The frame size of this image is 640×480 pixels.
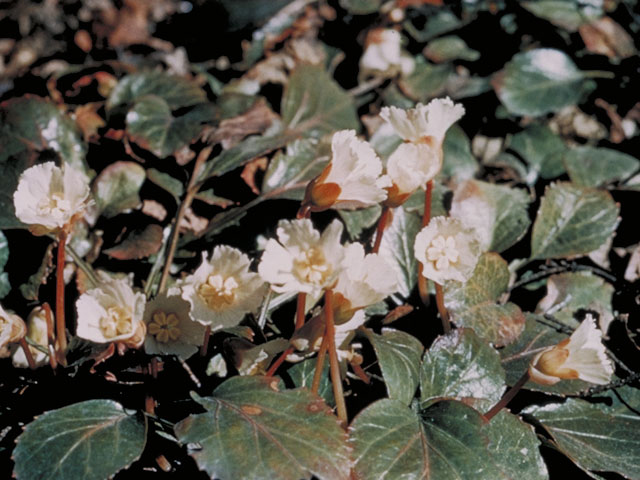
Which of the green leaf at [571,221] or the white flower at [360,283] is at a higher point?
the white flower at [360,283]

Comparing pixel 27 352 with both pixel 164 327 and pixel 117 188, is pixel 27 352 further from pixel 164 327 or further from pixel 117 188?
pixel 117 188

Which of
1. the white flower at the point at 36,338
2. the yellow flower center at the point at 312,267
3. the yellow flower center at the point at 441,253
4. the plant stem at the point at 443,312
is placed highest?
the yellow flower center at the point at 312,267

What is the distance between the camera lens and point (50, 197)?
1.00 meters

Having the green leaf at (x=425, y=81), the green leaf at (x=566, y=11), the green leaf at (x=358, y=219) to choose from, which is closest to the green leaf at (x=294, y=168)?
the green leaf at (x=358, y=219)

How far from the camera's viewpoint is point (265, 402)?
909mm

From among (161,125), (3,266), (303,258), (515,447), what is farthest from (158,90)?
(515,447)

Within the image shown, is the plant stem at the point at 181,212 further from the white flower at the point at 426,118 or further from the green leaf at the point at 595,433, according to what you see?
the green leaf at the point at 595,433

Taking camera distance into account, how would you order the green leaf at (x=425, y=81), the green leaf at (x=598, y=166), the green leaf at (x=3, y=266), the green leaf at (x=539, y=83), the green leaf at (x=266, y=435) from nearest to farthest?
the green leaf at (x=266, y=435), the green leaf at (x=3, y=266), the green leaf at (x=598, y=166), the green leaf at (x=539, y=83), the green leaf at (x=425, y=81)

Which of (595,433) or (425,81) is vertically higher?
(425,81)

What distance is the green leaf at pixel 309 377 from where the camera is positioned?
106 centimetres

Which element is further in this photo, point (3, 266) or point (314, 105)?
point (314, 105)

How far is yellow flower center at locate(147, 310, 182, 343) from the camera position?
3.25 feet

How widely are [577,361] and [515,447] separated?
6.4 inches

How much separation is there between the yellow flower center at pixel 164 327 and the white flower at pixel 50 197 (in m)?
0.20
